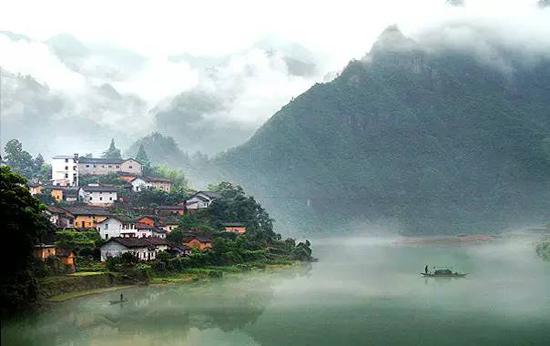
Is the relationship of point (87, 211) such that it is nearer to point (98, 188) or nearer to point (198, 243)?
point (198, 243)

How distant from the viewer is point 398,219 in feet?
→ 364

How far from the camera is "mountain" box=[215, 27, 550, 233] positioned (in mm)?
113125

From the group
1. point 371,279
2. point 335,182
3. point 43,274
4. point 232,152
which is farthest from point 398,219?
point 43,274

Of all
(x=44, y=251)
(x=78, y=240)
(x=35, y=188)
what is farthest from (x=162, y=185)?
(x=44, y=251)

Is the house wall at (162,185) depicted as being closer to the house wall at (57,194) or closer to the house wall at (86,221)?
the house wall at (57,194)

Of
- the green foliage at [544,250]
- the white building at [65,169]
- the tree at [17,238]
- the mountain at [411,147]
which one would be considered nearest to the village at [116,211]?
the white building at [65,169]

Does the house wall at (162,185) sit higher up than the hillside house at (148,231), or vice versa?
the house wall at (162,185)

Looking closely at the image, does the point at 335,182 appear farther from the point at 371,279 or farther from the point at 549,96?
the point at 371,279

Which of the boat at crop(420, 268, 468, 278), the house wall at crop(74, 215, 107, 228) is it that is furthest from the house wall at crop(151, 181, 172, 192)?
the boat at crop(420, 268, 468, 278)

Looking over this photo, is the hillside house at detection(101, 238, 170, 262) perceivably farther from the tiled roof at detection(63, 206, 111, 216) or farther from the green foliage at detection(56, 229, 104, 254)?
the tiled roof at detection(63, 206, 111, 216)

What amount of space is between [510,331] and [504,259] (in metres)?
34.4

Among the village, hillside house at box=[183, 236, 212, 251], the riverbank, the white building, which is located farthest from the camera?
the white building

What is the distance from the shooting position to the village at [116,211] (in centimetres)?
3875

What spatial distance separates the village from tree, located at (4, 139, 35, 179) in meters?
5.20
